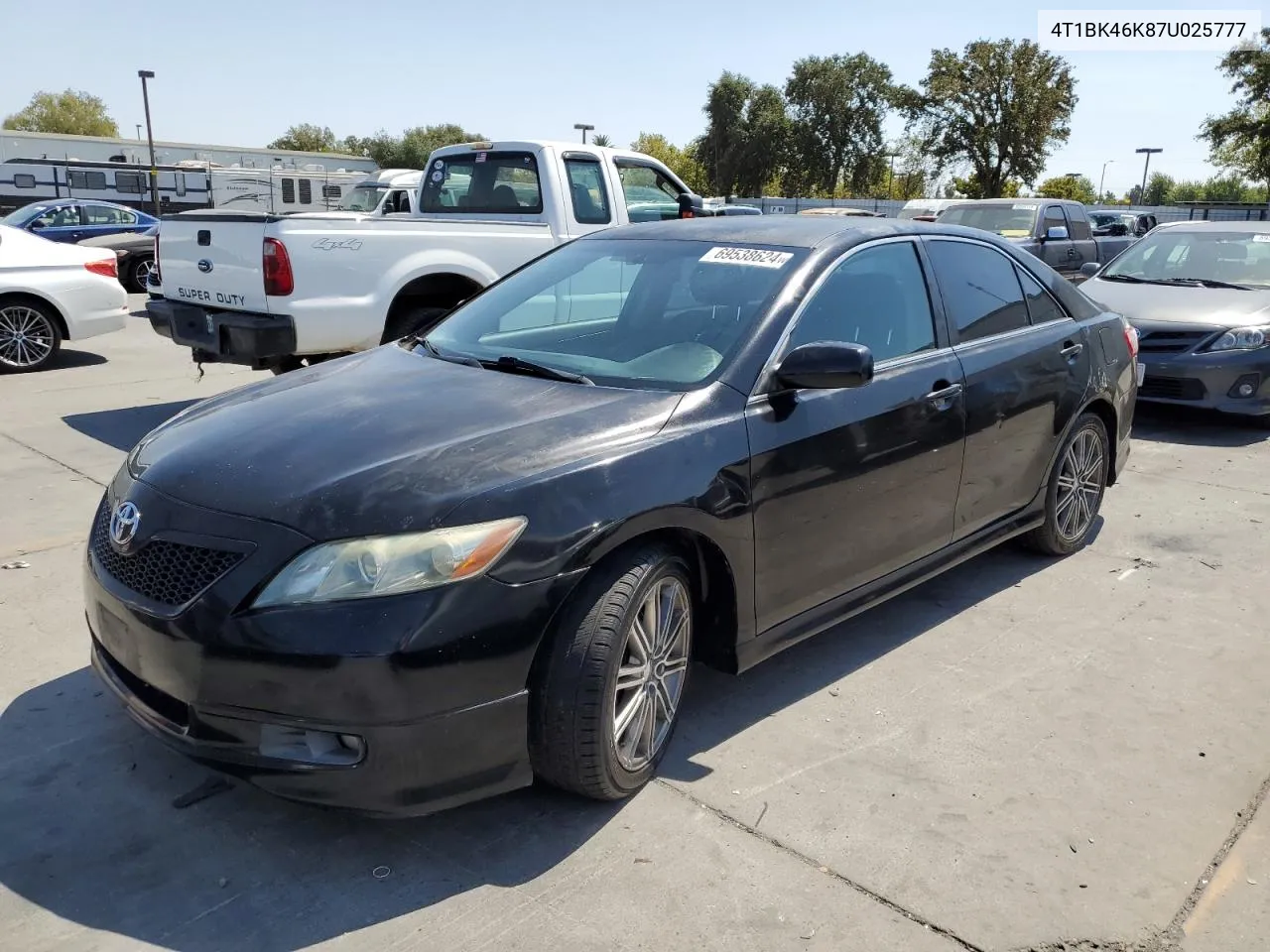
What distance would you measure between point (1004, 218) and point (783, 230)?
11.3 meters

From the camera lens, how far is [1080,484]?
522 centimetres

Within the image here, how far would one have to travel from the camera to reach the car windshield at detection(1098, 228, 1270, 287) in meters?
9.18

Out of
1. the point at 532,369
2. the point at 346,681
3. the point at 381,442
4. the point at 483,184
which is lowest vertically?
the point at 346,681

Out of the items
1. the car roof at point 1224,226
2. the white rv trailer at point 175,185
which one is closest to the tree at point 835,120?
the white rv trailer at point 175,185

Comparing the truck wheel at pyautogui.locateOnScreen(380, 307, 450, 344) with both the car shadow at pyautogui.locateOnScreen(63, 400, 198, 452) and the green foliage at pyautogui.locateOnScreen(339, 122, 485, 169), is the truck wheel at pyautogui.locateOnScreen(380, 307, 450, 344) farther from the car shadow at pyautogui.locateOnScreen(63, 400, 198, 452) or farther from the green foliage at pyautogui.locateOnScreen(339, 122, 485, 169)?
the green foliage at pyautogui.locateOnScreen(339, 122, 485, 169)

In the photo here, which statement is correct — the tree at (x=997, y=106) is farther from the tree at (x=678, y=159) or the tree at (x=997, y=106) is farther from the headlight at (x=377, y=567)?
the headlight at (x=377, y=567)

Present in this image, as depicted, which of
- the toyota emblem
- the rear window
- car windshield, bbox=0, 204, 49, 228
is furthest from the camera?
car windshield, bbox=0, 204, 49, 228

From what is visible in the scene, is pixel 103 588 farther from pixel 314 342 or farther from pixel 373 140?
pixel 373 140

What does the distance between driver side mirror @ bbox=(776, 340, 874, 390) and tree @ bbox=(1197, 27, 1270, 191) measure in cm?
4446

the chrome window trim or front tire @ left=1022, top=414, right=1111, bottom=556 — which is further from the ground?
the chrome window trim

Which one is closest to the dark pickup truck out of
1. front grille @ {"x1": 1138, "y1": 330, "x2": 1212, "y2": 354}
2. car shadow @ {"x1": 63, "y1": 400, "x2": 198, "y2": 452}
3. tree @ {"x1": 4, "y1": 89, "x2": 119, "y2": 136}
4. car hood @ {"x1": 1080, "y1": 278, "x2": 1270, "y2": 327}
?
car hood @ {"x1": 1080, "y1": 278, "x2": 1270, "y2": 327}

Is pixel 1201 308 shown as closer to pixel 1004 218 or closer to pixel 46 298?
pixel 1004 218

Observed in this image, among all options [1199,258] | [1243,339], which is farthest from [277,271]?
[1199,258]

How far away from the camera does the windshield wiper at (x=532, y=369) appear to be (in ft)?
11.4
